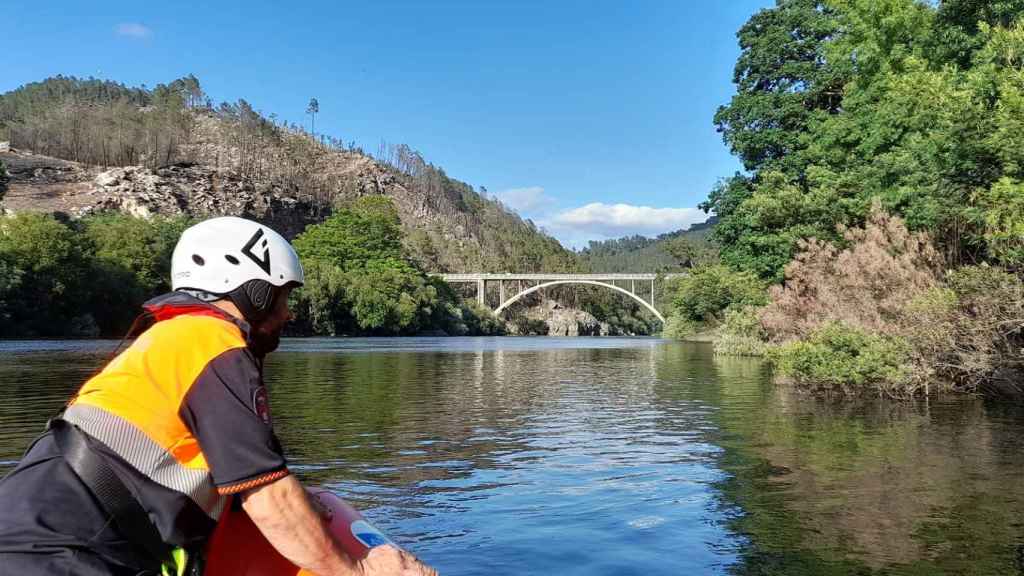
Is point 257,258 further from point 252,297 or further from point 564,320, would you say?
point 564,320

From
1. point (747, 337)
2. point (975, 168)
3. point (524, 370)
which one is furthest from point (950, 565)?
point (747, 337)

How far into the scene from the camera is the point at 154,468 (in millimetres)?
3186

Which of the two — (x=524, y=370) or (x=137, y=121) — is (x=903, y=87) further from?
(x=137, y=121)

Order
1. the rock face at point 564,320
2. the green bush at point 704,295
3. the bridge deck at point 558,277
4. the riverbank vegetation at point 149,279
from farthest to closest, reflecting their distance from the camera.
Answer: the rock face at point 564,320 → the bridge deck at point 558,277 → the green bush at point 704,295 → the riverbank vegetation at point 149,279

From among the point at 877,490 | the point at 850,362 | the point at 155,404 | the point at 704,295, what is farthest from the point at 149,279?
the point at 155,404

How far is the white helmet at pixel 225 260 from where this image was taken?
143 inches

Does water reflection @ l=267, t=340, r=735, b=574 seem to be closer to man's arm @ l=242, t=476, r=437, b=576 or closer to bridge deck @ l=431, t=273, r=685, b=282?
man's arm @ l=242, t=476, r=437, b=576

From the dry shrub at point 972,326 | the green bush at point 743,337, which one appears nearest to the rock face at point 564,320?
the green bush at point 743,337

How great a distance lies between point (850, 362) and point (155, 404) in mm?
20531

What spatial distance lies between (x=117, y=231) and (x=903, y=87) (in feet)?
251

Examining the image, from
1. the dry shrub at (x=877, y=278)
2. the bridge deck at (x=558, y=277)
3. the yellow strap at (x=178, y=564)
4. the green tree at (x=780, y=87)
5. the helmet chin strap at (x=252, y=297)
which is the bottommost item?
the yellow strap at (x=178, y=564)

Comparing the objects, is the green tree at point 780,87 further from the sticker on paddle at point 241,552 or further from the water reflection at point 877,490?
the sticker on paddle at point 241,552

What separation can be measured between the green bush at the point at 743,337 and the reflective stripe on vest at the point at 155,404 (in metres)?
43.3

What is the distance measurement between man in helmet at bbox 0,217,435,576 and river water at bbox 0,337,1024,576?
14.3 feet
